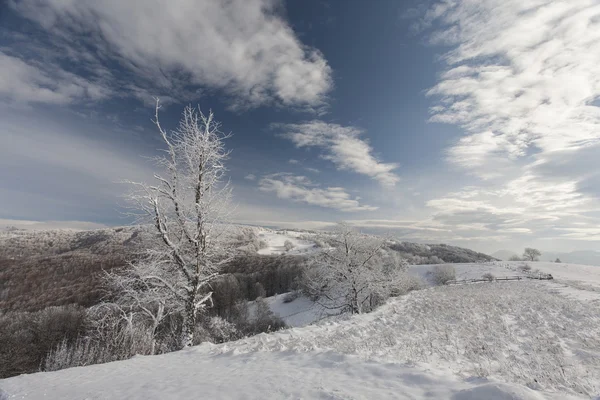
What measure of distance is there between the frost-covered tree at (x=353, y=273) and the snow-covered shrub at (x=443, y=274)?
30.8 m

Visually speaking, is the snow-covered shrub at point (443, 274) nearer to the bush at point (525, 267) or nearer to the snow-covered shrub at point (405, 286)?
the snow-covered shrub at point (405, 286)

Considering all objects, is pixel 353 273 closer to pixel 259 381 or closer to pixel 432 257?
pixel 259 381

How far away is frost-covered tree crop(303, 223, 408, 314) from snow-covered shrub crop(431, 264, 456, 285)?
30763 mm

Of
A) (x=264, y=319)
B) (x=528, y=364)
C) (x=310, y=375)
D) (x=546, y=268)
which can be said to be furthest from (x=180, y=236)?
(x=546, y=268)

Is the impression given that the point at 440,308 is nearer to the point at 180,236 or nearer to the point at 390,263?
the point at 390,263

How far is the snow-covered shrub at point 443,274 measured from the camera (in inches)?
1986

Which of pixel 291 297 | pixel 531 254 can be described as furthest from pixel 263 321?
pixel 531 254

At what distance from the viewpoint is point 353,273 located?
2381 cm

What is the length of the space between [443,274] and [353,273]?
37837 mm

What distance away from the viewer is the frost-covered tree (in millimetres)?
23656

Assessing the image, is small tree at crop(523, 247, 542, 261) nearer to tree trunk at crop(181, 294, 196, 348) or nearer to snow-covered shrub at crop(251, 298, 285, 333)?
snow-covered shrub at crop(251, 298, 285, 333)

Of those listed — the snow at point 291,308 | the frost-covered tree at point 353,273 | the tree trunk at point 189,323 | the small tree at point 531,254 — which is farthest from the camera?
the small tree at point 531,254

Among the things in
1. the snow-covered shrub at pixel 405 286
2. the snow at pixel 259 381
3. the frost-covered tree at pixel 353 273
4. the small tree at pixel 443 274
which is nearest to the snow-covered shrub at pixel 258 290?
the small tree at pixel 443 274

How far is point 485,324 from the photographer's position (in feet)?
43.8
